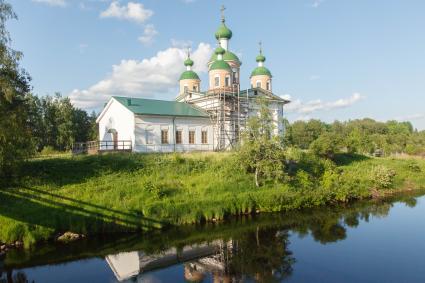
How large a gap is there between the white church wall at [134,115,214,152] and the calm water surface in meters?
11.4

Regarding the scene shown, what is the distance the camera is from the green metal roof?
2523 centimetres

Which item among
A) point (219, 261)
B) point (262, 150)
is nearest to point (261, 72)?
point (262, 150)

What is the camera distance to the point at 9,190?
1437 centimetres

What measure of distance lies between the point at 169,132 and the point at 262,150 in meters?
9.76

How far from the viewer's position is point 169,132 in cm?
2616

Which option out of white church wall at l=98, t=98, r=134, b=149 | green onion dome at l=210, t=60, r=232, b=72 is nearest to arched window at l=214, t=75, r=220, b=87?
green onion dome at l=210, t=60, r=232, b=72

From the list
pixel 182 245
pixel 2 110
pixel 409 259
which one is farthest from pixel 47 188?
pixel 409 259

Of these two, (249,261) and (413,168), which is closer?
(249,261)

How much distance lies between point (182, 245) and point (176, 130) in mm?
14774

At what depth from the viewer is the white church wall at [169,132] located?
24.8 meters

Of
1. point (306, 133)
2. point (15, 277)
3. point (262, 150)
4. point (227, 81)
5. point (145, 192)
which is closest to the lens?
point (15, 277)

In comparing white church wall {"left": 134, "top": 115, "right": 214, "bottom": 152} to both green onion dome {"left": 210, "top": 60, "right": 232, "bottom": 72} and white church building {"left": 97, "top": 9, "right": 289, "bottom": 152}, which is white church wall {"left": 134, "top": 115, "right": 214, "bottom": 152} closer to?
white church building {"left": 97, "top": 9, "right": 289, "bottom": 152}

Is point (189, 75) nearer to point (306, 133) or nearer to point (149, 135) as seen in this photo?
point (149, 135)

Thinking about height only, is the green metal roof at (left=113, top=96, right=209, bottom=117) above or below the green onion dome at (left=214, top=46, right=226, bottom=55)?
below
